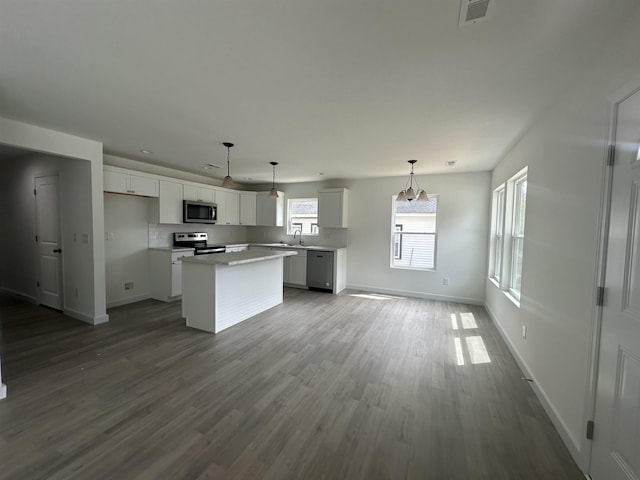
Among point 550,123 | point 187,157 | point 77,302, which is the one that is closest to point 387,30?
point 550,123

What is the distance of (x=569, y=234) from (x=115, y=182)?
5573 millimetres

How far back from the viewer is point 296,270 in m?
6.14

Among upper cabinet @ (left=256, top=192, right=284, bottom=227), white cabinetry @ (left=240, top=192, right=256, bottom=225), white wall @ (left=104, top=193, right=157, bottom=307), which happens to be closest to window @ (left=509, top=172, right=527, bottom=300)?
upper cabinet @ (left=256, top=192, right=284, bottom=227)

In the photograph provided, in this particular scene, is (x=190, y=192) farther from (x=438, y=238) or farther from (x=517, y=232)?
(x=517, y=232)

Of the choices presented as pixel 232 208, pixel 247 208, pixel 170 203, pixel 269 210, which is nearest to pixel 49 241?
pixel 170 203

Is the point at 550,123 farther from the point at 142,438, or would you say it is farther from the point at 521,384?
the point at 142,438

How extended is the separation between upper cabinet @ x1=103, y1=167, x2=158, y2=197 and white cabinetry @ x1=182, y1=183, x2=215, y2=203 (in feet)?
1.98

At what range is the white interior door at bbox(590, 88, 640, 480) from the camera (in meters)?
1.29

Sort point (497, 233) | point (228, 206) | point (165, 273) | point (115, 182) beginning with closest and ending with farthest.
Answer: point (115, 182) < point (497, 233) < point (165, 273) < point (228, 206)

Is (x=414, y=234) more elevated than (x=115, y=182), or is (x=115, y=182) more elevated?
(x=115, y=182)

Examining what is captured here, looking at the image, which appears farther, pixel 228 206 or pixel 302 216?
pixel 302 216

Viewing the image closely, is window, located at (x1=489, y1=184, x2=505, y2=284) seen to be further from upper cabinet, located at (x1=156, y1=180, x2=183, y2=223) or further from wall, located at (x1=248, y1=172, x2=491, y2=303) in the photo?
upper cabinet, located at (x1=156, y1=180, x2=183, y2=223)

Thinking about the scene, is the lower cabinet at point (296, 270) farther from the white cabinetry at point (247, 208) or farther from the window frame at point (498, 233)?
the window frame at point (498, 233)

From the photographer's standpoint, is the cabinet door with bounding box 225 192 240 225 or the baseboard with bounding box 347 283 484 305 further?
the cabinet door with bounding box 225 192 240 225
